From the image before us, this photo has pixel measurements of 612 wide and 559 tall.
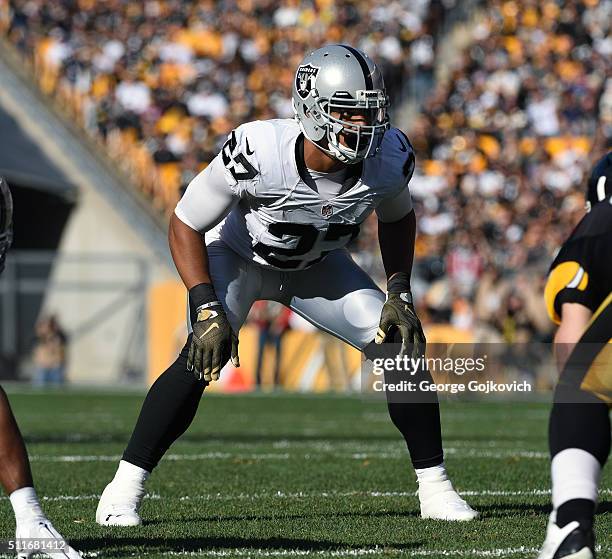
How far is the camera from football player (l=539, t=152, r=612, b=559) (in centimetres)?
355

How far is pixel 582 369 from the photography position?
3.60 meters

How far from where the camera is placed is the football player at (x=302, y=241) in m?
4.70

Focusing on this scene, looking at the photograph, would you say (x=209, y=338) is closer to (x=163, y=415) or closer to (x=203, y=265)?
(x=203, y=265)

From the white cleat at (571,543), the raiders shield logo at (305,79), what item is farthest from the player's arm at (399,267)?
the white cleat at (571,543)

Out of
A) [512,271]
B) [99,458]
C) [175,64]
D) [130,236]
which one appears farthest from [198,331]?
[175,64]

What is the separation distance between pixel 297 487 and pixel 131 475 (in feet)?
4.27

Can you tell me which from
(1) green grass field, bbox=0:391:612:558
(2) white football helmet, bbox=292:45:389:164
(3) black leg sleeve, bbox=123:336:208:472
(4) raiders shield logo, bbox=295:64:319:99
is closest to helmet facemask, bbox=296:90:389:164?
(2) white football helmet, bbox=292:45:389:164

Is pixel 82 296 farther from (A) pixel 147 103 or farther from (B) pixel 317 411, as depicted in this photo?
(B) pixel 317 411

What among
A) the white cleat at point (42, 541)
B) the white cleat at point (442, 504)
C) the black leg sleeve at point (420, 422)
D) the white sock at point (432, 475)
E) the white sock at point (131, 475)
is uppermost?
the white cleat at point (42, 541)

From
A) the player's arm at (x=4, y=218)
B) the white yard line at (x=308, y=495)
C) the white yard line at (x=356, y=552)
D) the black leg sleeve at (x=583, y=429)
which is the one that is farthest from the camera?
the white yard line at (x=308, y=495)

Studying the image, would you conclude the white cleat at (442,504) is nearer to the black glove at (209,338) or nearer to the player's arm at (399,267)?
the player's arm at (399,267)

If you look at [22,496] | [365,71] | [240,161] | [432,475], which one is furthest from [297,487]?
[22,496]

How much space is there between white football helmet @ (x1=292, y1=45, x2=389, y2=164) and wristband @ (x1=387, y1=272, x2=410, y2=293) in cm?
59

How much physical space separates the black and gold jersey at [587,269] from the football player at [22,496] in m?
1.49
